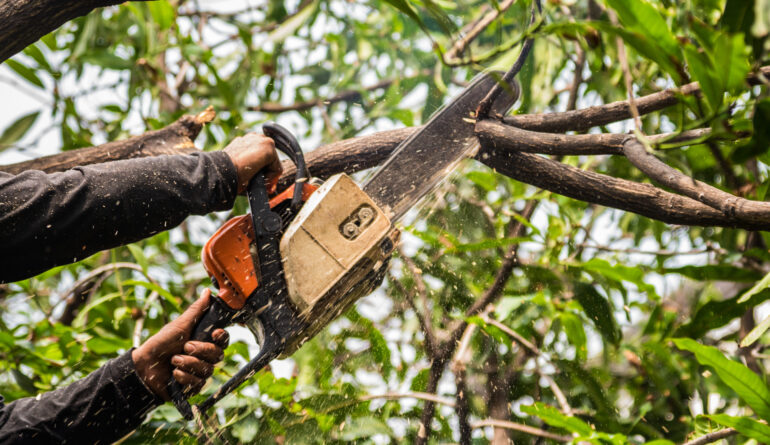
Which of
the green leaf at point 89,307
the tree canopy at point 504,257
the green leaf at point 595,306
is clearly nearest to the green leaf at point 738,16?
the tree canopy at point 504,257

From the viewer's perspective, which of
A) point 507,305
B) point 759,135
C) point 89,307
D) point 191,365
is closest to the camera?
point 759,135

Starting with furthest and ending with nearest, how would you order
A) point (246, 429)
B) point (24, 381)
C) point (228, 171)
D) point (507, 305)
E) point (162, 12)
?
1. point (162, 12)
2. point (24, 381)
3. point (507, 305)
4. point (246, 429)
5. point (228, 171)

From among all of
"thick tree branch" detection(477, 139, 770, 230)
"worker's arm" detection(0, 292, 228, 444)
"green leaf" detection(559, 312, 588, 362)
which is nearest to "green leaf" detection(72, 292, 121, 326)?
"worker's arm" detection(0, 292, 228, 444)

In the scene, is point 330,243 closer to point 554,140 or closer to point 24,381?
point 554,140

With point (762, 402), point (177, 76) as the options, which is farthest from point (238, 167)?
point (177, 76)

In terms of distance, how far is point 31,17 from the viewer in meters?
1.09

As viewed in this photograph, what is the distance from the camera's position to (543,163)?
1390mm

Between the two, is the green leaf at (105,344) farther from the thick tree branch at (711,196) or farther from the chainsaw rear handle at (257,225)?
the thick tree branch at (711,196)

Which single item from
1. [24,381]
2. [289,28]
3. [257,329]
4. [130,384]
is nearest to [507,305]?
[257,329]

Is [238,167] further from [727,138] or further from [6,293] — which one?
[6,293]

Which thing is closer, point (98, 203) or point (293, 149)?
point (98, 203)

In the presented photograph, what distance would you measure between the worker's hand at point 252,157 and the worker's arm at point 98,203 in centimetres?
1

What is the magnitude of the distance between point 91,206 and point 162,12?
1321 mm

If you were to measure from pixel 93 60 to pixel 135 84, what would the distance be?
0.17 m
